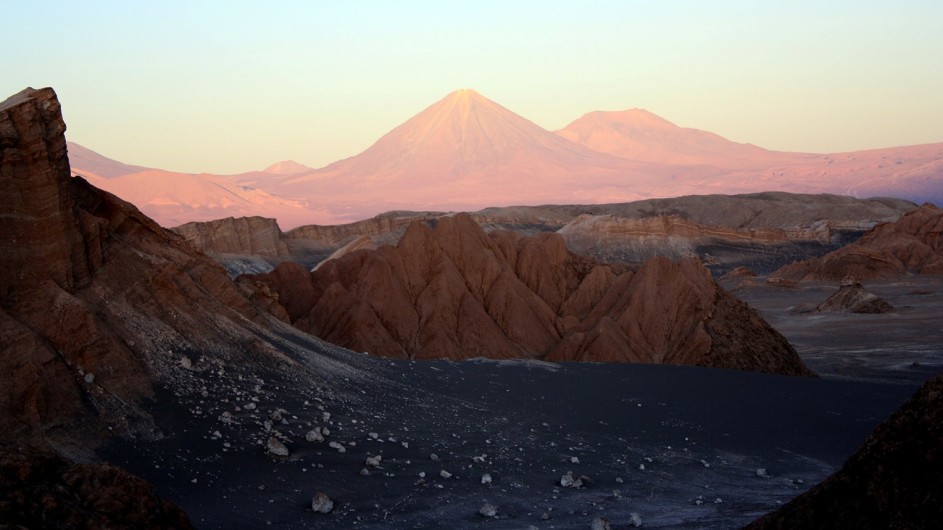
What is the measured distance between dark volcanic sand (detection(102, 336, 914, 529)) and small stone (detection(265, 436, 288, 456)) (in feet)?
0.36

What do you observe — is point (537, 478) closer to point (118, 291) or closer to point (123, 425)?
point (123, 425)

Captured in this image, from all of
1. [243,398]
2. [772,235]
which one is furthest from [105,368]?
[772,235]

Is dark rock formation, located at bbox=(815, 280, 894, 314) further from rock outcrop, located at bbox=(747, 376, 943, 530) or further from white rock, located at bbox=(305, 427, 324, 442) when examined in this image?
rock outcrop, located at bbox=(747, 376, 943, 530)

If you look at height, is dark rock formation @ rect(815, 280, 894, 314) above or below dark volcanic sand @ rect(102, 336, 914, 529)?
below

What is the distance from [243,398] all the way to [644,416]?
838 centimetres

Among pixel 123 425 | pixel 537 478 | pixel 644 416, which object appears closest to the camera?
pixel 123 425

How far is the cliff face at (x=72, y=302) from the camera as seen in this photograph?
39.2 feet

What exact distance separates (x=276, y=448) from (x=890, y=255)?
73.7m

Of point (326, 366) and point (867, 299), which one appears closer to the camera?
point (326, 366)

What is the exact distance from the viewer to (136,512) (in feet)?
23.1

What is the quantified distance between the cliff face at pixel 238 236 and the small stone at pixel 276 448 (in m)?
52.2

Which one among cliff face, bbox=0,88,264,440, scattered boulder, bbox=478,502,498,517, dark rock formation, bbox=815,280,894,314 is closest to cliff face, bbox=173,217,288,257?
dark rock formation, bbox=815,280,894,314

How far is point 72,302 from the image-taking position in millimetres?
13203

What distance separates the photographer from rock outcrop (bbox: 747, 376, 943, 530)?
6559mm
